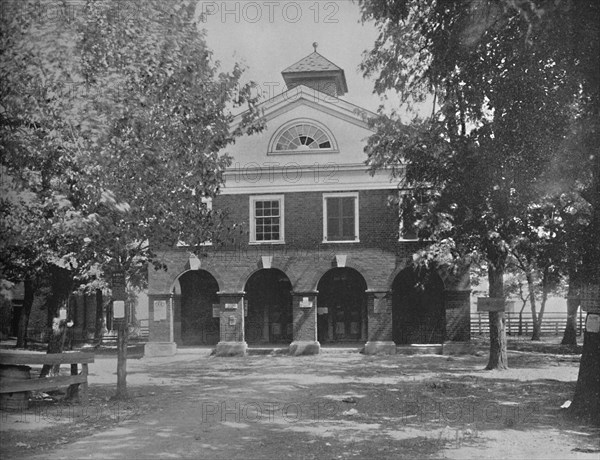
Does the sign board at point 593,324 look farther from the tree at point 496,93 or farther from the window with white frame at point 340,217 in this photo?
the window with white frame at point 340,217

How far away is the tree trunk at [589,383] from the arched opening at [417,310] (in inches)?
637

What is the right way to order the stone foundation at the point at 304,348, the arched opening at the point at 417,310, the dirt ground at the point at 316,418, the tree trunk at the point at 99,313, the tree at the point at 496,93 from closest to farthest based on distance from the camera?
the dirt ground at the point at 316,418, the tree at the point at 496,93, the stone foundation at the point at 304,348, the arched opening at the point at 417,310, the tree trunk at the point at 99,313

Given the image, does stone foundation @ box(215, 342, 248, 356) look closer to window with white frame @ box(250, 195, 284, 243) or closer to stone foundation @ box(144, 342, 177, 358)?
stone foundation @ box(144, 342, 177, 358)

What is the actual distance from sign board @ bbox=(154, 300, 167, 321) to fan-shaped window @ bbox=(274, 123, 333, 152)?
7773 mm

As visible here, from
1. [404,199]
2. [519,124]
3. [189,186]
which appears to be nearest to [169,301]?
[404,199]

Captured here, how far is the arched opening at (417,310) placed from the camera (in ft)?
93.6

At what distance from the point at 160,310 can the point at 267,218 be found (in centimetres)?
568

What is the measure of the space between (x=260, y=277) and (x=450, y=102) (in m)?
Answer: 18.4

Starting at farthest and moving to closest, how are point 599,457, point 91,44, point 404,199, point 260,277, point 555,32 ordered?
point 260,277 < point 404,199 < point 91,44 < point 555,32 < point 599,457

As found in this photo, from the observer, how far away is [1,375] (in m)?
11.4

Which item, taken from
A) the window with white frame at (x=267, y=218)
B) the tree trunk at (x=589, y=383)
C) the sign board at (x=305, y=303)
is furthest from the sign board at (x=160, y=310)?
the tree trunk at (x=589, y=383)

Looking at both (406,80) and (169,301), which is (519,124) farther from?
(169,301)

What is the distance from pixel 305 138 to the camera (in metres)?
27.7

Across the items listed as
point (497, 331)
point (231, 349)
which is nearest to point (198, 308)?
point (231, 349)
